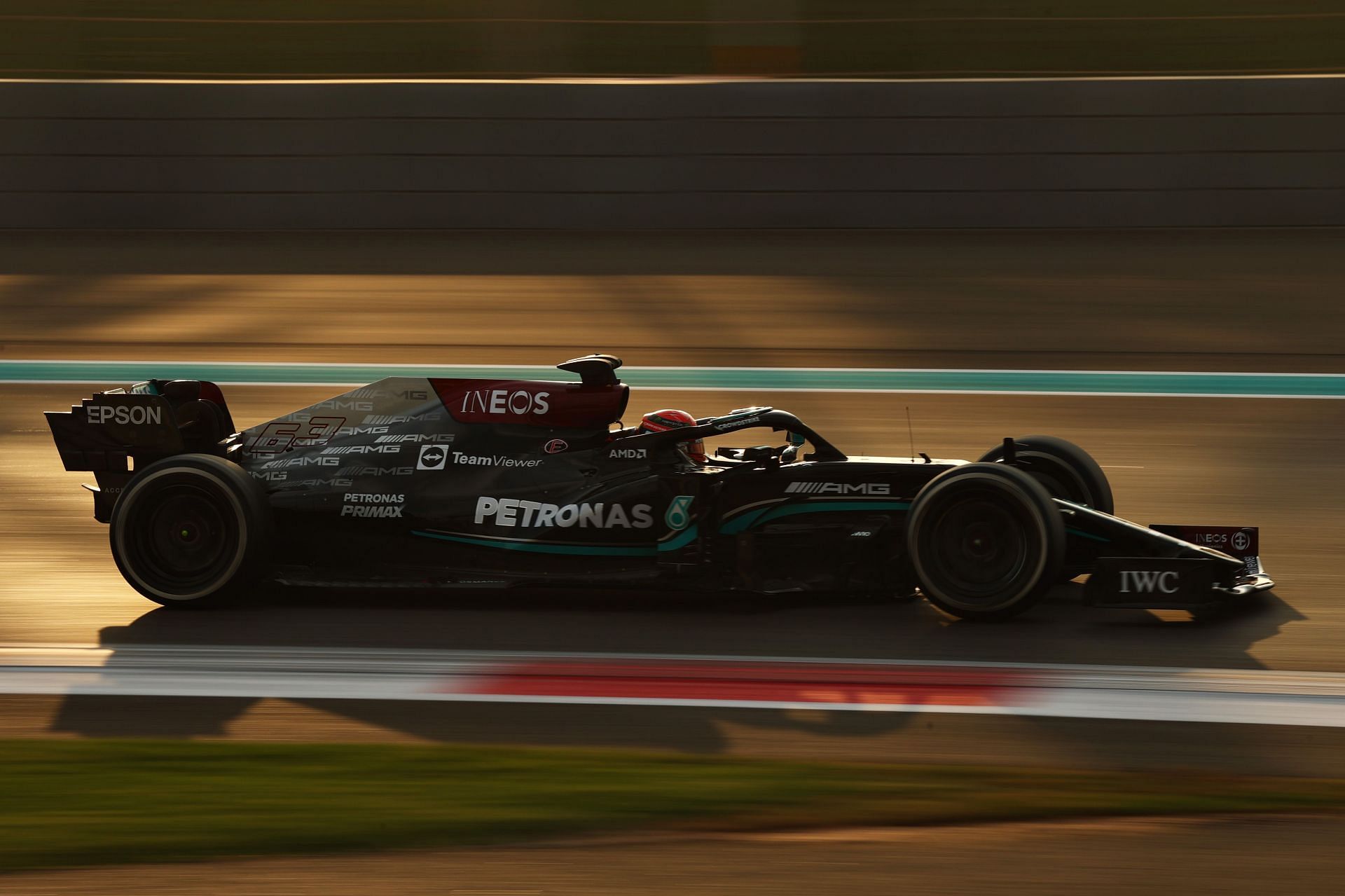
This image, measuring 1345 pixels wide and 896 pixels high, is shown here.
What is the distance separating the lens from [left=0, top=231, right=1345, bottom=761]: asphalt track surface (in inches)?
258

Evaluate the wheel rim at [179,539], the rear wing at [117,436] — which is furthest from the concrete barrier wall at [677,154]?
the wheel rim at [179,539]

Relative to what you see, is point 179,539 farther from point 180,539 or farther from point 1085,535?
point 1085,535

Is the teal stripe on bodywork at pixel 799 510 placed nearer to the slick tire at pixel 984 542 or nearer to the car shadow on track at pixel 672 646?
the slick tire at pixel 984 542

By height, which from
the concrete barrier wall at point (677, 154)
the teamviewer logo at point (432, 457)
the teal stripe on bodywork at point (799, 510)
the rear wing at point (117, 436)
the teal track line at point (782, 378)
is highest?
the concrete barrier wall at point (677, 154)

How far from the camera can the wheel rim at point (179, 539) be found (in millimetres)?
7090

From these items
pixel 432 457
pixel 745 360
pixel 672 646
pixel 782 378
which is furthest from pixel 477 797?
pixel 745 360

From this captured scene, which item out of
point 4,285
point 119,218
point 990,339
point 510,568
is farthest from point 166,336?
point 510,568

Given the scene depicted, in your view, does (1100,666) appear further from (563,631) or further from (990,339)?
(990,339)

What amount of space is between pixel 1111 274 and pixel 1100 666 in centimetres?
1083

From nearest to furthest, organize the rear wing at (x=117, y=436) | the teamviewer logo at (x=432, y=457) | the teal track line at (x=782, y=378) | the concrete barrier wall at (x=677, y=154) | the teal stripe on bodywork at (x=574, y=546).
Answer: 1. the teal stripe on bodywork at (x=574, y=546)
2. the teamviewer logo at (x=432, y=457)
3. the rear wing at (x=117, y=436)
4. the teal track line at (x=782, y=378)
5. the concrete barrier wall at (x=677, y=154)

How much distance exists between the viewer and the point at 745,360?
1377 centimetres

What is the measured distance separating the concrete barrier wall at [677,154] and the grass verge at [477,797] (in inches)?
538

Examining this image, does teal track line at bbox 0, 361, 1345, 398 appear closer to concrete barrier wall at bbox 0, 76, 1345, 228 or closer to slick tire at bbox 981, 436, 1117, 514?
slick tire at bbox 981, 436, 1117, 514

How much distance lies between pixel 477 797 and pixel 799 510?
7.78 ft
